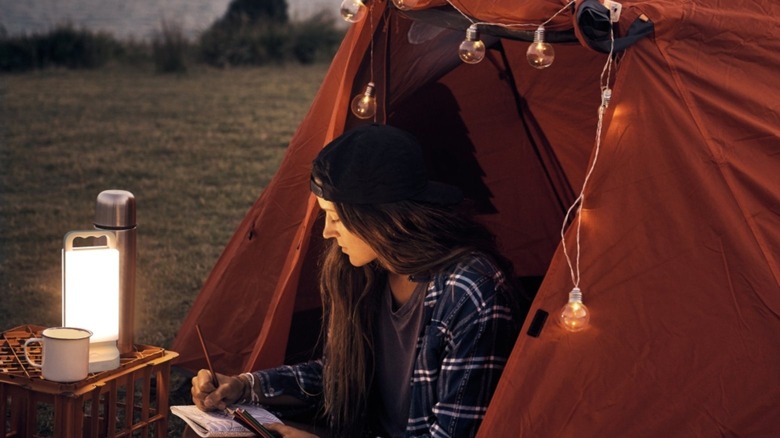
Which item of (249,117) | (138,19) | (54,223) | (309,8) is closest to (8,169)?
(54,223)

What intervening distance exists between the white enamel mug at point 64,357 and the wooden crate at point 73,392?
18 millimetres

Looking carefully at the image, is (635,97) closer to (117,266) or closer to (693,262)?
(693,262)

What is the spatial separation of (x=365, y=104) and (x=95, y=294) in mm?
900

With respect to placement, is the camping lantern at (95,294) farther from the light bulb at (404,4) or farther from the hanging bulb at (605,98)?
the hanging bulb at (605,98)

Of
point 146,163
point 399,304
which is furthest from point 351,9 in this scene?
point 146,163

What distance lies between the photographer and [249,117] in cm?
946

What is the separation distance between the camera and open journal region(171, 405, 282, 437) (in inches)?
94.3

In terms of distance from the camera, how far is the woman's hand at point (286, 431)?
2.44 meters

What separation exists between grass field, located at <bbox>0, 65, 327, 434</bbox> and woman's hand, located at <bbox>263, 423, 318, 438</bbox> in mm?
1953

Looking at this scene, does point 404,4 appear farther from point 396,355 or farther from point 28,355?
point 28,355

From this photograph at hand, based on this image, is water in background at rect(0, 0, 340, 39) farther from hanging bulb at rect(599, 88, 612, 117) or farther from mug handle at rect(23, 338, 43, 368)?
hanging bulb at rect(599, 88, 612, 117)

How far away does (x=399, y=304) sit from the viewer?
249 cm

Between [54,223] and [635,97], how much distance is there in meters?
4.56

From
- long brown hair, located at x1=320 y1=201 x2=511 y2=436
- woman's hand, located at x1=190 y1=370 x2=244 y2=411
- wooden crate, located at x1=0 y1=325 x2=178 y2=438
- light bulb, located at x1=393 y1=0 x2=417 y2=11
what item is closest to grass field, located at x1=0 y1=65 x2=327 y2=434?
wooden crate, located at x1=0 y1=325 x2=178 y2=438
